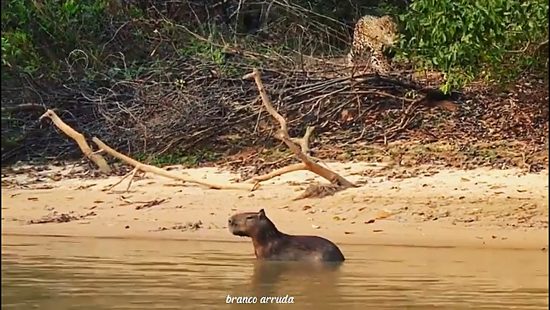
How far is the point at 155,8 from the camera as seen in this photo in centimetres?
1351

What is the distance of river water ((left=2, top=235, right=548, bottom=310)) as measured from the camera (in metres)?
5.81

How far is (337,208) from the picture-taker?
29.3 feet

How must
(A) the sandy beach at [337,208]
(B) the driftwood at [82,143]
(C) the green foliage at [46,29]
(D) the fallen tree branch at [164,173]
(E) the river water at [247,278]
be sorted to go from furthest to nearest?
(C) the green foliage at [46,29] → (B) the driftwood at [82,143] → (D) the fallen tree branch at [164,173] → (A) the sandy beach at [337,208] → (E) the river water at [247,278]

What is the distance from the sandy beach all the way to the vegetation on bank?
4.12 feet

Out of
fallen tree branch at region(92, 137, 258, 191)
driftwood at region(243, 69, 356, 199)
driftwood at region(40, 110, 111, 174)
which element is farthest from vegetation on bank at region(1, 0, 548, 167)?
driftwood at region(243, 69, 356, 199)

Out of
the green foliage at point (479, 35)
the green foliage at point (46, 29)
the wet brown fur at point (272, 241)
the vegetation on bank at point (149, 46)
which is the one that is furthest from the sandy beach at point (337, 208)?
the green foliage at point (46, 29)

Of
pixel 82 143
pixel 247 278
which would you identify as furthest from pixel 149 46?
pixel 247 278

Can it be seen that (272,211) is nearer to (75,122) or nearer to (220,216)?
(220,216)

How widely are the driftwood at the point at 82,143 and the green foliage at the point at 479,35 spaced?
339cm

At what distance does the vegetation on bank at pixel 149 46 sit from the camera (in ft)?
38.4

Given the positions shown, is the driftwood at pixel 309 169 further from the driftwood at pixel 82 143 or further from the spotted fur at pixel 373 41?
the driftwood at pixel 82 143

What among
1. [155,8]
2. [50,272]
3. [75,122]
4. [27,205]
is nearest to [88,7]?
[155,8]

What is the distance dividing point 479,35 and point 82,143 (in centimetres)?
424

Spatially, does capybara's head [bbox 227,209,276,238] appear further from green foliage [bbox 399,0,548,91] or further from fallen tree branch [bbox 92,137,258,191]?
green foliage [bbox 399,0,548,91]
